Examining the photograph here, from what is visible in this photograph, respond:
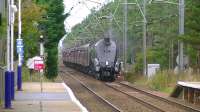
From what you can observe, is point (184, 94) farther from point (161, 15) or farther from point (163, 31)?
point (161, 15)

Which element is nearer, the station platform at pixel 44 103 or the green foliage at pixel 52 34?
the station platform at pixel 44 103

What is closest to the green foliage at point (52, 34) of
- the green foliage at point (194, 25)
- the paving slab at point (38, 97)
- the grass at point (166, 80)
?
the grass at point (166, 80)

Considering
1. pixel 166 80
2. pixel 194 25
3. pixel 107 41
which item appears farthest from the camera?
pixel 107 41

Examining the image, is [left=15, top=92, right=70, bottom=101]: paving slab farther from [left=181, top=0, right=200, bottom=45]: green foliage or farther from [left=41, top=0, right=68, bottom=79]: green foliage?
[left=41, top=0, right=68, bottom=79]: green foliage

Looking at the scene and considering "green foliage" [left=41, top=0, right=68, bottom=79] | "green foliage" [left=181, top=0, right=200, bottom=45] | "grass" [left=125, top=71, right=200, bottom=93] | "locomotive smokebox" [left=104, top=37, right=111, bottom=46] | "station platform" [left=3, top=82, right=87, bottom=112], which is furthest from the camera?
"green foliage" [left=41, top=0, right=68, bottom=79]

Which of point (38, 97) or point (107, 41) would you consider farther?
point (107, 41)

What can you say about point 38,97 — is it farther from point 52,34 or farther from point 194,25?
point 52,34

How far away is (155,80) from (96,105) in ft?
54.4

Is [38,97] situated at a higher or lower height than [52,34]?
lower

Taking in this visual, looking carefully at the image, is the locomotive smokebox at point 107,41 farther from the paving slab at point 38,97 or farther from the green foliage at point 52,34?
the paving slab at point 38,97

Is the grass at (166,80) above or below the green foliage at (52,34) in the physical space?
below

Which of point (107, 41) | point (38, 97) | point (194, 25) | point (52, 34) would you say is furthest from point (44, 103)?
point (52, 34)

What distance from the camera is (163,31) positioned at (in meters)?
67.4

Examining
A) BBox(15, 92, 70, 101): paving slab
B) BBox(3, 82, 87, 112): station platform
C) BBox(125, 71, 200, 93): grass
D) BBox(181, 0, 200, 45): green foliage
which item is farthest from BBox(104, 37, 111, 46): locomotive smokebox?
BBox(15, 92, 70, 101): paving slab
